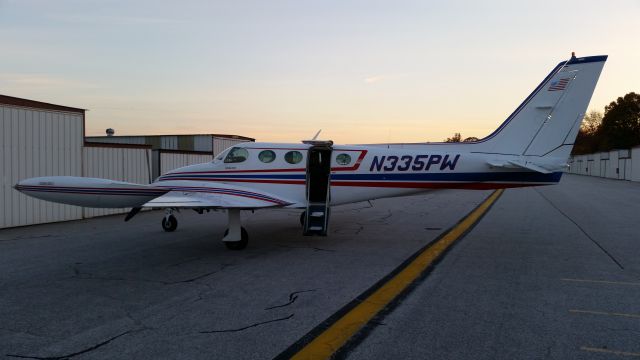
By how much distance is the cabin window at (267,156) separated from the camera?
12.1 metres

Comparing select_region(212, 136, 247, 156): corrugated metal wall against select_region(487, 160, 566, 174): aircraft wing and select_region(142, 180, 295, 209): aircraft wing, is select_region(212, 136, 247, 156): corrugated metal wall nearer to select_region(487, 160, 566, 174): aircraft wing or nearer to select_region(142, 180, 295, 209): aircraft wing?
select_region(142, 180, 295, 209): aircraft wing

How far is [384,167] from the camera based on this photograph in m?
11.8

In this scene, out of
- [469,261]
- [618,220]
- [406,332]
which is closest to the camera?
[406,332]

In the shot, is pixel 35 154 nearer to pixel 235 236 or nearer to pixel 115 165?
pixel 115 165

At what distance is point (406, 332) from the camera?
524 cm

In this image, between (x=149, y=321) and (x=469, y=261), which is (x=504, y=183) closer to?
(x=469, y=261)

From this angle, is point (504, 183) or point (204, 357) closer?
point (204, 357)

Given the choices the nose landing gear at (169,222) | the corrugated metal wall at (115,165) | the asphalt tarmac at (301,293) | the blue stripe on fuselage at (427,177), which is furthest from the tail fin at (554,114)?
the corrugated metal wall at (115,165)

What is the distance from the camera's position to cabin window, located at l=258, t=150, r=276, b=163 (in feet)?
39.7

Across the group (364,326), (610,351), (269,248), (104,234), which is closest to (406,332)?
(364,326)

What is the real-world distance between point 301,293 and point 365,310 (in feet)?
4.05

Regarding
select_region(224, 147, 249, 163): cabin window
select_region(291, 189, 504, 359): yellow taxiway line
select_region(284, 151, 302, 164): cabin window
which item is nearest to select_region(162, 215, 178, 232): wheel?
select_region(224, 147, 249, 163): cabin window

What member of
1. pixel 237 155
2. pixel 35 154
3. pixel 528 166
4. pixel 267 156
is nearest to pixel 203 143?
pixel 35 154

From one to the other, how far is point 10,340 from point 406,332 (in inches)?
175
